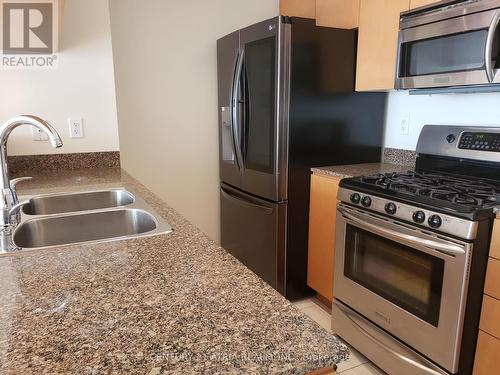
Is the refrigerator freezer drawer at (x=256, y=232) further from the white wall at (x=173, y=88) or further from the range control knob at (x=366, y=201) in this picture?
the range control knob at (x=366, y=201)

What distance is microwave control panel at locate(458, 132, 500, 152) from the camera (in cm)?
184

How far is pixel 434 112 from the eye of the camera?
7.38 feet

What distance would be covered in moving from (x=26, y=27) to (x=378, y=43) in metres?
1.89

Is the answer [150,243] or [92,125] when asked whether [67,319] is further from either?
[92,125]

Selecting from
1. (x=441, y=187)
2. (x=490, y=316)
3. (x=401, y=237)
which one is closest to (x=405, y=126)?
(x=441, y=187)

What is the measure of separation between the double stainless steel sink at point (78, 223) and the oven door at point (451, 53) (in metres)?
1.45

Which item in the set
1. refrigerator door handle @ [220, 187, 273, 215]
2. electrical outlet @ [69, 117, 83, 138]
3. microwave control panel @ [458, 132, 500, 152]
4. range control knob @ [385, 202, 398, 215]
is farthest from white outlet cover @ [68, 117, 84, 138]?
microwave control panel @ [458, 132, 500, 152]

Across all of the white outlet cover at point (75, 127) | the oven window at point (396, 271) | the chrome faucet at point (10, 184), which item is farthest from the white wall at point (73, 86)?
the oven window at point (396, 271)

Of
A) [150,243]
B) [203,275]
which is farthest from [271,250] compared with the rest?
[203,275]

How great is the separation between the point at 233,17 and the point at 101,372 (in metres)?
2.93

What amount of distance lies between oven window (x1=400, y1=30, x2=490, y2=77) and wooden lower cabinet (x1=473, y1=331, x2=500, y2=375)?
111 centimetres

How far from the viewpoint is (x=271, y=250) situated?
247cm

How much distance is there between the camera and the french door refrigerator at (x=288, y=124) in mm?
2242

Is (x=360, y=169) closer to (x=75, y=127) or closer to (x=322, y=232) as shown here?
(x=322, y=232)
